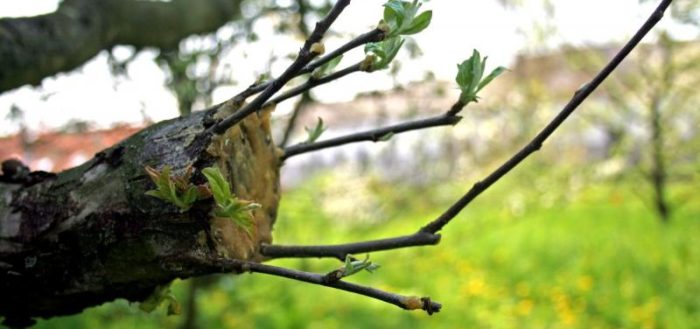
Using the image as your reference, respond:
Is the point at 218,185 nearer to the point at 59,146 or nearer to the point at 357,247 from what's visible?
the point at 357,247

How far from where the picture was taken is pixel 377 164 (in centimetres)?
786

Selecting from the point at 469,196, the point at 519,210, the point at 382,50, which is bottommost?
the point at 469,196

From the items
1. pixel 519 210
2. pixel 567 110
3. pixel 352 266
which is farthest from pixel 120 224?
pixel 519 210

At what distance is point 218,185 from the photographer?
737 millimetres

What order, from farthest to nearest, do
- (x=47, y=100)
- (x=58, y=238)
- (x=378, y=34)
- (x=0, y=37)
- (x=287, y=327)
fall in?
1. (x=287, y=327)
2. (x=47, y=100)
3. (x=0, y=37)
4. (x=58, y=238)
5. (x=378, y=34)

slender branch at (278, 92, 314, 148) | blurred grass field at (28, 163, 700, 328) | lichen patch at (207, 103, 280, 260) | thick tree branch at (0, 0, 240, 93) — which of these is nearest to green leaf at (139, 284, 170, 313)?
lichen patch at (207, 103, 280, 260)

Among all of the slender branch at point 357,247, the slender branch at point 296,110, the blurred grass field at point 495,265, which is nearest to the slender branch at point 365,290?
the slender branch at point 357,247

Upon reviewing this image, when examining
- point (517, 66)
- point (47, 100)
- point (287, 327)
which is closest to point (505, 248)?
point (287, 327)

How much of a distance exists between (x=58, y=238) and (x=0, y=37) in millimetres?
555

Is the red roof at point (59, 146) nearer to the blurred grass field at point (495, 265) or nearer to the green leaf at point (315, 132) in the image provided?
the blurred grass field at point (495, 265)

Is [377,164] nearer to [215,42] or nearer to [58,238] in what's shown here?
[215,42]

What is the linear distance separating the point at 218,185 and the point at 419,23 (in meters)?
0.26

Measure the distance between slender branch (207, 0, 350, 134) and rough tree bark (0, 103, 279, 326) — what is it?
0.02m

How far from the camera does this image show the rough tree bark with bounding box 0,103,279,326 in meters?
0.81
